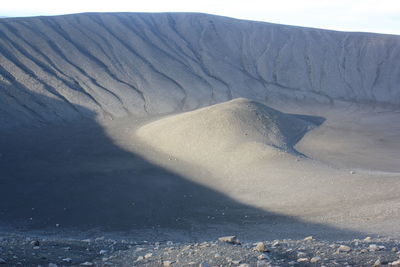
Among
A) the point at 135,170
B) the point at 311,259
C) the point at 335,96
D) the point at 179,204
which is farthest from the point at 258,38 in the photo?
the point at 311,259

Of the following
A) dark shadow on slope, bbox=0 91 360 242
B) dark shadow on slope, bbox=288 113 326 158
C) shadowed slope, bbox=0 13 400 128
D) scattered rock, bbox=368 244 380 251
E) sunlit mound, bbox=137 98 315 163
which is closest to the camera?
scattered rock, bbox=368 244 380 251

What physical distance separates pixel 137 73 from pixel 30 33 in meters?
5.96

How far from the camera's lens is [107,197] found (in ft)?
37.8

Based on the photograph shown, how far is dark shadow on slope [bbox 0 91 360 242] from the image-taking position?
965cm

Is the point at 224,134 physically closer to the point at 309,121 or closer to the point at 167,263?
the point at 309,121

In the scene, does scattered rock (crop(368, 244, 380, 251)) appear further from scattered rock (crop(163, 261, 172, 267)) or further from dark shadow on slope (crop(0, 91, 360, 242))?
dark shadow on slope (crop(0, 91, 360, 242))

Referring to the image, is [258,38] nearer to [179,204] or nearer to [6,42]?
[6,42]

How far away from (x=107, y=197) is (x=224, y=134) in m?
5.01

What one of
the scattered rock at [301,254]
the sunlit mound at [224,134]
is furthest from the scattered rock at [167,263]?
the sunlit mound at [224,134]

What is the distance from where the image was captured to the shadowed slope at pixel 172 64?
22.3 meters

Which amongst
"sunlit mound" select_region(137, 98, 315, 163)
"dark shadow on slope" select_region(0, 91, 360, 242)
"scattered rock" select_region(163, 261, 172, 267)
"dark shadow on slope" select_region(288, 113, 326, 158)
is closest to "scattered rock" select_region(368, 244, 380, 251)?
"scattered rock" select_region(163, 261, 172, 267)

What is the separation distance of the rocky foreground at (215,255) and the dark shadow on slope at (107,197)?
3.31 metres

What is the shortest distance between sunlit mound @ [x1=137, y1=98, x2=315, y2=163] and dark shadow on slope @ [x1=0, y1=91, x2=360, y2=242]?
1.38 meters

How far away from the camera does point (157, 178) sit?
13.0 metres
